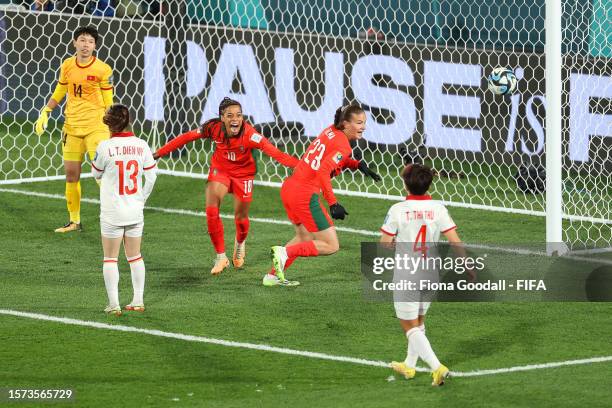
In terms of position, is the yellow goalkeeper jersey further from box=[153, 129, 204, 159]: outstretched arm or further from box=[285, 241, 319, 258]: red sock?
box=[285, 241, 319, 258]: red sock

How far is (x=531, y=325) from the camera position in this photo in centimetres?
971

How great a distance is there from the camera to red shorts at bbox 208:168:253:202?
37.9 ft

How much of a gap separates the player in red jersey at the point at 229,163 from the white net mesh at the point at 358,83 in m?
4.08

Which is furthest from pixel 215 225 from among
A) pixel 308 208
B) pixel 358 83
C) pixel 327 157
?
pixel 358 83

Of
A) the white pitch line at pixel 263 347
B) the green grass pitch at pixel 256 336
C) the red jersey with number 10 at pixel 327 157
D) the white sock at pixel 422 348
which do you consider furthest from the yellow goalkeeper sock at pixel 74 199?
the white sock at pixel 422 348

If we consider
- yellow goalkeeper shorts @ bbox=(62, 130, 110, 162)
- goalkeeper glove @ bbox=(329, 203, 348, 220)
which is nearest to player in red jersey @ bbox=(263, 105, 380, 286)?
goalkeeper glove @ bbox=(329, 203, 348, 220)

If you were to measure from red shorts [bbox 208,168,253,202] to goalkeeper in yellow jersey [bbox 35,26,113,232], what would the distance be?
2.20m

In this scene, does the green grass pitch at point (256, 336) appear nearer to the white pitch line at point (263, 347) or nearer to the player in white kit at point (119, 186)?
the white pitch line at point (263, 347)

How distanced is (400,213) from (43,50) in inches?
455

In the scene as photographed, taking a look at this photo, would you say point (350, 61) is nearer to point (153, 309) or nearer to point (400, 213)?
point (153, 309)

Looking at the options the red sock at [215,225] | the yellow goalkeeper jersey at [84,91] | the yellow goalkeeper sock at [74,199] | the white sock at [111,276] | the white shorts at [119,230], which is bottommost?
the white sock at [111,276]

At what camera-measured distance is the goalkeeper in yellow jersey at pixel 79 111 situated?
13.3m

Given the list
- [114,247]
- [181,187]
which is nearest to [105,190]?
[114,247]

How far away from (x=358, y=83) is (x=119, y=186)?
7.59 metres
